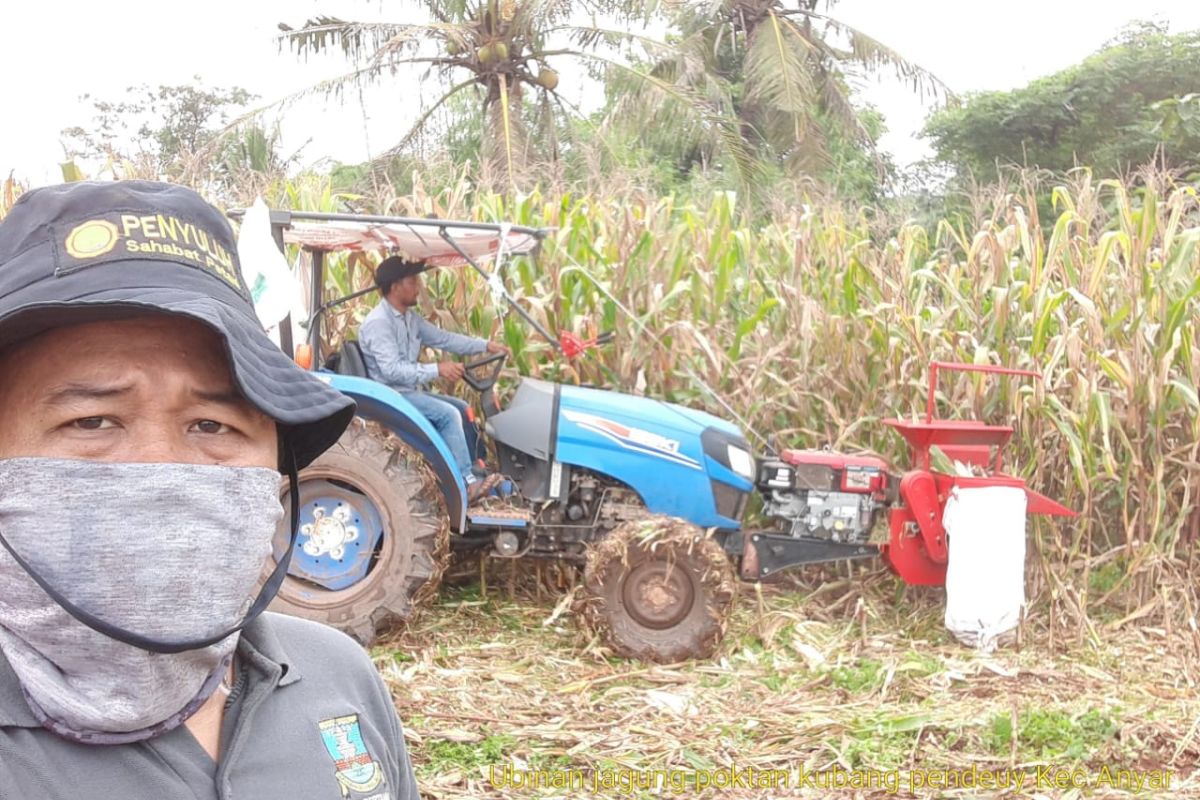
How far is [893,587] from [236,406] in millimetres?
5199

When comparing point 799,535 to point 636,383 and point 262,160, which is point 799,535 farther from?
point 262,160

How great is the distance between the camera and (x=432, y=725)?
410cm

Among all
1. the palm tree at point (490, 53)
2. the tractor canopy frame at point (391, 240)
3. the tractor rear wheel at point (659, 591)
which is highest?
the palm tree at point (490, 53)

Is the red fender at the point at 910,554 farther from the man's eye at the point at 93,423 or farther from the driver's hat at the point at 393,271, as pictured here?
the man's eye at the point at 93,423

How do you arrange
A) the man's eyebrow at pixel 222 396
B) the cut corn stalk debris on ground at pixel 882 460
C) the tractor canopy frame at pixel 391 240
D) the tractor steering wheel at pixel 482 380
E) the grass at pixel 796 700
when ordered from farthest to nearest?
1. the tractor steering wheel at pixel 482 380
2. the tractor canopy frame at pixel 391 240
3. the cut corn stalk debris on ground at pixel 882 460
4. the grass at pixel 796 700
5. the man's eyebrow at pixel 222 396

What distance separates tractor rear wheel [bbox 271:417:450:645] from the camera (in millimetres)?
4906

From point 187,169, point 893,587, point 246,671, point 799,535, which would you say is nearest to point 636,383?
point 799,535

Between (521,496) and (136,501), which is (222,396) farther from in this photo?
(521,496)

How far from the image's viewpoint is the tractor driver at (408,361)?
5316 mm

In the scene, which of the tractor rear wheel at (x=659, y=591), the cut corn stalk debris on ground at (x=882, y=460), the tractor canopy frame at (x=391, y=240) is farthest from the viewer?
the tractor canopy frame at (x=391, y=240)

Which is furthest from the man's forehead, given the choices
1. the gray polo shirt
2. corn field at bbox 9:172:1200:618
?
corn field at bbox 9:172:1200:618

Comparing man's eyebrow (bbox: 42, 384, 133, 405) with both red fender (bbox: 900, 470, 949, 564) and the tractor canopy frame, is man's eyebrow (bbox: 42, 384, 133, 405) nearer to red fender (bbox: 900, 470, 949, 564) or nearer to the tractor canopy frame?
the tractor canopy frame

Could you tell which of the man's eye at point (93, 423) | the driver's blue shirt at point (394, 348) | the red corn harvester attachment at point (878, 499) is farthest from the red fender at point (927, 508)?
the man's eye at point (93, 423)

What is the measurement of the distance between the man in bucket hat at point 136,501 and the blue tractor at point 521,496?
3.67 metres
